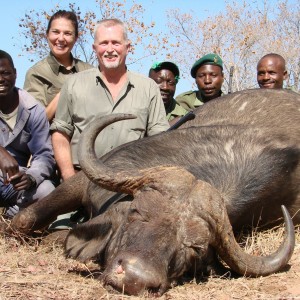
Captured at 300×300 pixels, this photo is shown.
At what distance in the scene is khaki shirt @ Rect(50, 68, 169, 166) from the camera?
571cm

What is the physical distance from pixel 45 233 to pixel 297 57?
929 inches

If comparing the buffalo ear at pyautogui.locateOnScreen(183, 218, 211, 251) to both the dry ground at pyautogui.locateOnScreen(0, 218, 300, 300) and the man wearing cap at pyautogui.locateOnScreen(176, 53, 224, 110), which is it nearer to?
the dry ground at pyautogui.locateOnScreen(0, 218, 300, 300)

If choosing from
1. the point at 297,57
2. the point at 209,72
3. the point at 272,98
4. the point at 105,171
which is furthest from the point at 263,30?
the point at 105,171

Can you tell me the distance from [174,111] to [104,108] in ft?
6.81

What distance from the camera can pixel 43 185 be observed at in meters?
5.57

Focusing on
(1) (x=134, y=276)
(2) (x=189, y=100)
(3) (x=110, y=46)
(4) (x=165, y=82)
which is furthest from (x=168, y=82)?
(1) (x=134, y=276)

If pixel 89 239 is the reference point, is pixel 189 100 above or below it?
above

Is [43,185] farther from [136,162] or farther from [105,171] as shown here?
[105,171]

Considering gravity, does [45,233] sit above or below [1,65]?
below

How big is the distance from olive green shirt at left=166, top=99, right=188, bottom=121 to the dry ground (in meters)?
3.22

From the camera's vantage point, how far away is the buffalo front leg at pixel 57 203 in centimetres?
512

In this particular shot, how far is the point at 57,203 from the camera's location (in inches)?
206

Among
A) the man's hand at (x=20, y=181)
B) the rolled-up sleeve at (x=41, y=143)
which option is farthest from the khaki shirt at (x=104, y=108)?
the man's hand at (x=20, y=181)

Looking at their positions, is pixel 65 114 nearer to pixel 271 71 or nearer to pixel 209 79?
pixel 209 79
